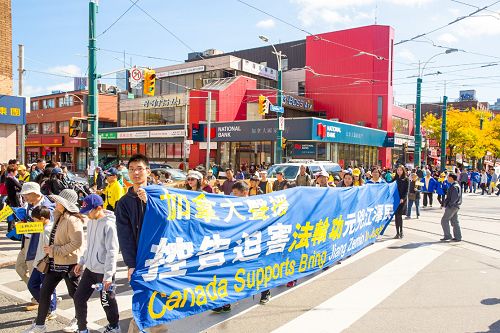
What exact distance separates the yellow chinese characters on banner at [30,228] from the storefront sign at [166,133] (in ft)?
101

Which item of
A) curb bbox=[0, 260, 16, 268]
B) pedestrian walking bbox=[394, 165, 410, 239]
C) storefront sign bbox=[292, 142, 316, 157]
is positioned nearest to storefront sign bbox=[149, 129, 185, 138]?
storefront sign bbox=[292, 142, 316, 157]

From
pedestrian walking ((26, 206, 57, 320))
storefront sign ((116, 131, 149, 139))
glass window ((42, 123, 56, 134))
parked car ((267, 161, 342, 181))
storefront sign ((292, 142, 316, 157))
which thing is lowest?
pedestrian walking ((26, 206, 57, 320))

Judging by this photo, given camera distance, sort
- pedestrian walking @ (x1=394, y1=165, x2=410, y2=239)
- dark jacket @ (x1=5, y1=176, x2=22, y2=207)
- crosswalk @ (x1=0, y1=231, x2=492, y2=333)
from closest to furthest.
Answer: crosswalk @ (x1=0, y1=231, x2=492, y2=333) → dark jacket @ (x1=5, y1=176, x2=22, y2=207) → pedestrian walking @ (x1=394, y1=165, x2=410, y2=239)

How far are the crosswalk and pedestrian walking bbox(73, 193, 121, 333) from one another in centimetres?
70

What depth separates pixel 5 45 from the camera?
57.2ft

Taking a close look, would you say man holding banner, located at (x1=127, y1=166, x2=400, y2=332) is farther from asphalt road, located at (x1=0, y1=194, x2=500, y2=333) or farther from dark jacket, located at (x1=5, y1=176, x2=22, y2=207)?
dark jacket, located at (x1=5, y1=176, x2=22, y2=207)

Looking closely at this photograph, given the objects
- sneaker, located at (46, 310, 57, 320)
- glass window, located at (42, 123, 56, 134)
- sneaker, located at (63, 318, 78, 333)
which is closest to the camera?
sneaker, located at (63, 318, 78, 333)

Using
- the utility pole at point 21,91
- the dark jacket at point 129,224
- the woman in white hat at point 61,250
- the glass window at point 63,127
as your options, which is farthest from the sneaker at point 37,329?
the glass window at point 63,127

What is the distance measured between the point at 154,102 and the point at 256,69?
11168 millimetres

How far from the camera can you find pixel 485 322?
4.99 metres

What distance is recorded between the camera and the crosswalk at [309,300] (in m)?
4.83

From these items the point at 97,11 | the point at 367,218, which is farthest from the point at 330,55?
the point at 367,218

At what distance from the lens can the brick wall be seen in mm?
17234

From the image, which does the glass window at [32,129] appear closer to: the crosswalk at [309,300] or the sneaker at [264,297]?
the crosswalk at [309,300]
